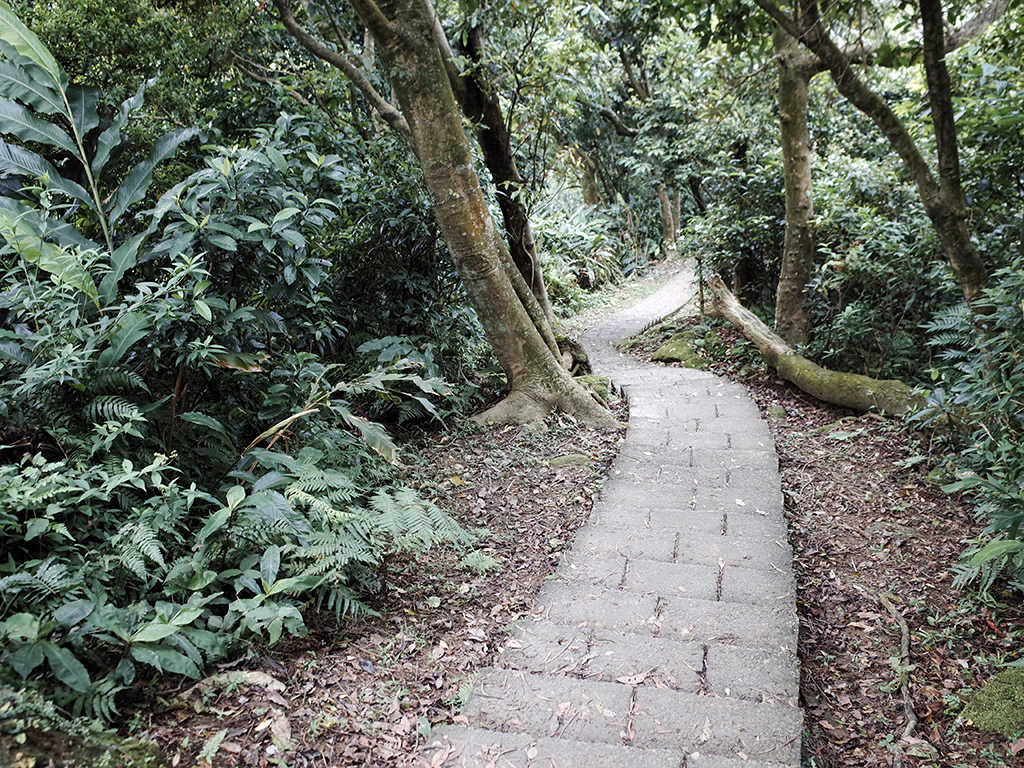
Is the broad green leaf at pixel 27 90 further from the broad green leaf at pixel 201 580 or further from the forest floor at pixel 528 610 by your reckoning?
the forest floor at pixel 528 610

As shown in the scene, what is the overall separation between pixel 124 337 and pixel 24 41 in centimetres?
143

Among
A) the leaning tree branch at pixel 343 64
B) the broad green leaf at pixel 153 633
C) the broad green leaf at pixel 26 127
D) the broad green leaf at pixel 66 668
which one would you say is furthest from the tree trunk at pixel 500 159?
the broad green leaf at pixel 66 668

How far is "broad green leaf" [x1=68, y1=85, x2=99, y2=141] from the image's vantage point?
3.03 metres

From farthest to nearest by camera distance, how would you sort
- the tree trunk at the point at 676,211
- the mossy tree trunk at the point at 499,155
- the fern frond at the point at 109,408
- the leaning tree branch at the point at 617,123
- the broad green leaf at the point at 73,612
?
the tree trunk at the point at 676,211, the leaning tree branch at the point at 617,123, the mossy tree trunk at the point at 499,155, the fern frond at the point at 109,408, the broad green leaf at the point at 73,612

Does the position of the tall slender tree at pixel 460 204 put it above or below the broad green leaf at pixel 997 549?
above

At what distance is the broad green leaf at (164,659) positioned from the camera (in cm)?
197

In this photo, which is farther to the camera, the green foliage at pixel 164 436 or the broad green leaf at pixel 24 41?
the broad green leaf at pixel 24 41

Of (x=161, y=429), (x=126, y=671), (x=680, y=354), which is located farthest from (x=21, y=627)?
(x=680, y=354)

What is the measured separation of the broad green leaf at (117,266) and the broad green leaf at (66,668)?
4.60 ft

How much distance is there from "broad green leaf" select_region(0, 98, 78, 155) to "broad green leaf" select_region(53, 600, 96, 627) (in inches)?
80.1

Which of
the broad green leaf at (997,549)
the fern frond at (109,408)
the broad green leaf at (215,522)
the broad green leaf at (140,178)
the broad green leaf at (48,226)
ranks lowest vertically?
the broad green leaf at (997,549)

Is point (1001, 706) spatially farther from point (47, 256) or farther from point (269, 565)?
point (47, 256)

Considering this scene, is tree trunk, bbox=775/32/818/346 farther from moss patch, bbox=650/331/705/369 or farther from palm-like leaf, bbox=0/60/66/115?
palm-like leaf, bbox=0/60/66/115

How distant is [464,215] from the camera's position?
469 cm
